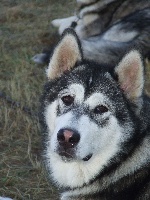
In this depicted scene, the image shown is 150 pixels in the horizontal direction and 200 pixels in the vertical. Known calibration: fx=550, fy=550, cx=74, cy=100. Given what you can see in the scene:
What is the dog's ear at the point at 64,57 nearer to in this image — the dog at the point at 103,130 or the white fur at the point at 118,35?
the dog at the point at 103,130

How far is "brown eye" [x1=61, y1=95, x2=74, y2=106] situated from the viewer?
392 centimetres

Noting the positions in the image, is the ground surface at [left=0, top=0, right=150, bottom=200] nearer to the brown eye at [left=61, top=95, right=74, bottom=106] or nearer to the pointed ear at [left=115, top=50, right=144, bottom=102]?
→ the brown eye at [left=61, top=95, right=74, bottom=106]

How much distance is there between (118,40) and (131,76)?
13.2ft

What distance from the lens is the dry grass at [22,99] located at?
4877 millimetres

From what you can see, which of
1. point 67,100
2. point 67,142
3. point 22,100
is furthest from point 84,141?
point 22,100

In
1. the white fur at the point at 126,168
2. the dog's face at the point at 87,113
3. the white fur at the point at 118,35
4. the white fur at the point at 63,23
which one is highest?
the dog's face at the point at 87,113

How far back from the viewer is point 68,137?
3574 millimetres

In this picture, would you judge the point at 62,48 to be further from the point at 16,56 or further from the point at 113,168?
the point at 16,56

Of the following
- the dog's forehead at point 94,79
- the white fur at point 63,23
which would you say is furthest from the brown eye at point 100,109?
the white fur at point 63,23

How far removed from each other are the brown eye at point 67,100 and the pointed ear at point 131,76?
384 mm

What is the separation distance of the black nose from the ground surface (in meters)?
1.20

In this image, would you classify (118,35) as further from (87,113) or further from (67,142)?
(67,142)

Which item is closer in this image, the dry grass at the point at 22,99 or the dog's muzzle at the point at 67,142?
the dog's muzzle at the point at 67,142

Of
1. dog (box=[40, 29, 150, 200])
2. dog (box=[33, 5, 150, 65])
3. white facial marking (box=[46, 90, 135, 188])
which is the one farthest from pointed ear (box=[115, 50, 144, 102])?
dog (box=[33, 5, 150, 65])
